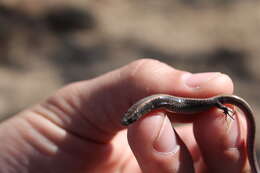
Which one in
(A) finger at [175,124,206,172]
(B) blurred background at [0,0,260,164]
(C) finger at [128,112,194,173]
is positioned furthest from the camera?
(B) blurred background at [0,0,260,164]

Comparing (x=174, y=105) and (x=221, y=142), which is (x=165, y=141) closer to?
(x=174, y=105)

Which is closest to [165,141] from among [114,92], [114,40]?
[114,92]

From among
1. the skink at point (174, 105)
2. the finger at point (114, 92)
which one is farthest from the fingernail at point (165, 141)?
the finger at point (114, 92)

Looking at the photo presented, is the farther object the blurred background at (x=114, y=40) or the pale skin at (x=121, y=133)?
the blurred background at (x=114, y=40)

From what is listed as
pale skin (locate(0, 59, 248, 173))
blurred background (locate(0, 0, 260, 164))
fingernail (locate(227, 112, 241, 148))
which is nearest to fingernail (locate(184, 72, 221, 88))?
pale skin (locate(0, 59, 248, 173))

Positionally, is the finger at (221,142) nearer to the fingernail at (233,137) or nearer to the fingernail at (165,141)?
the fingernail at (233,137)

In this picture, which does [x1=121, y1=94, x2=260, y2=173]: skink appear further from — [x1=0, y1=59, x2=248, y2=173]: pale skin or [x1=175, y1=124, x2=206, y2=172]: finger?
[x1=175, y1=124, x2=206, y2=172]: finger
